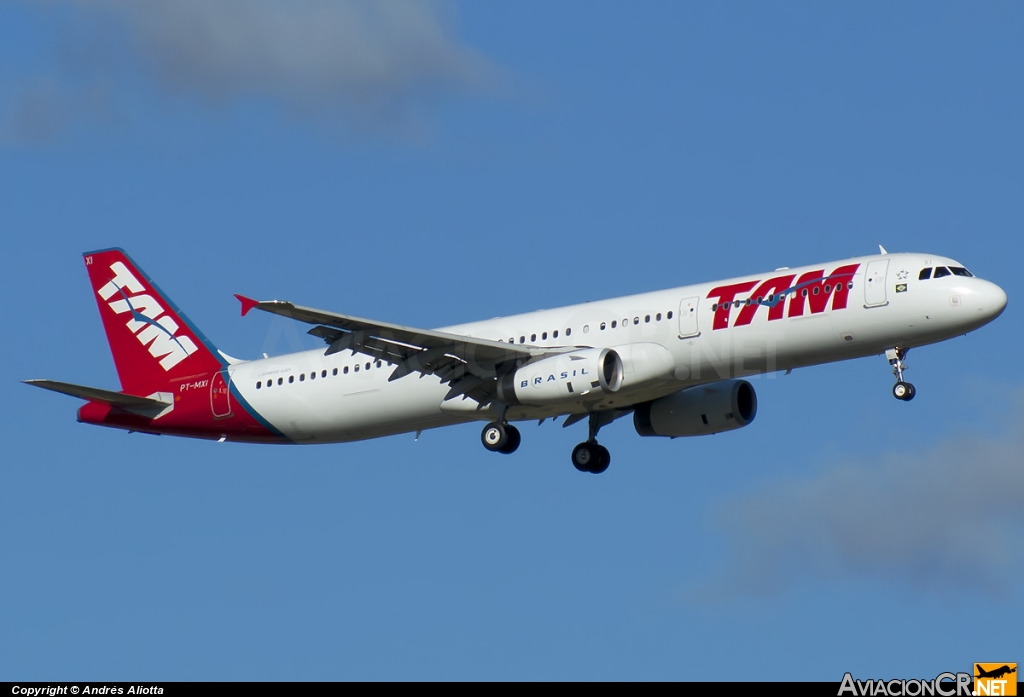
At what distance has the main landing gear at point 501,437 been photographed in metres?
49.2

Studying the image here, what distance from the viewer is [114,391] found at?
53219 millimetres

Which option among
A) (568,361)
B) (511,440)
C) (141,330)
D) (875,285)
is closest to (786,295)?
(875,285)

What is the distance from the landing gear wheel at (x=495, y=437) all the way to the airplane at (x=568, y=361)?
4 centimetres

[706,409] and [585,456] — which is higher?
[706,409]

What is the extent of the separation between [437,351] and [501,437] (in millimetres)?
3459

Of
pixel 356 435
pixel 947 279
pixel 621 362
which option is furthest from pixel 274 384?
pixel 947 279

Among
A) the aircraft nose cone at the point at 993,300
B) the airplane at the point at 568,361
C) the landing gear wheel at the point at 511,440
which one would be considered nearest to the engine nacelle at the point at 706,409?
the airplane at the point at 568,361

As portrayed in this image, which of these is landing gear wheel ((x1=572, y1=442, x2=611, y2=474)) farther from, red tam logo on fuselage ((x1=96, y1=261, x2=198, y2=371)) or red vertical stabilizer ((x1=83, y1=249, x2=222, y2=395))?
red tam logo on fuselage ((x1=96, y1=261, x2=198, y2=371))

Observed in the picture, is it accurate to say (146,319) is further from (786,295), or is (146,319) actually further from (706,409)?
(786,295)

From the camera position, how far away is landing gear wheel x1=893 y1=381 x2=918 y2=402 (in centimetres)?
4516

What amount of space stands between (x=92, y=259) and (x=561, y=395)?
20378 mm

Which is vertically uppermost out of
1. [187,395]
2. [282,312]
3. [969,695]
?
[187,395]

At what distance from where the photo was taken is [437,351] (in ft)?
156

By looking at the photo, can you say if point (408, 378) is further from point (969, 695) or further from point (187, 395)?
point (969, 695)
